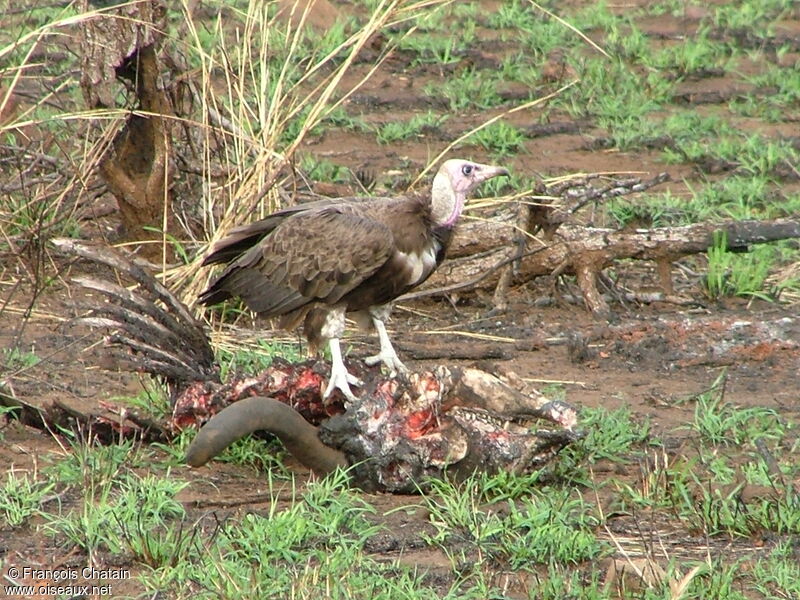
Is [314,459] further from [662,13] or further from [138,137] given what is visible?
[662,13]

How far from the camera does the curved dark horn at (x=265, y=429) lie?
4.41m

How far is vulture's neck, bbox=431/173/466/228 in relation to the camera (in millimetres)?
5469

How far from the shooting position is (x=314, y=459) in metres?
4.56

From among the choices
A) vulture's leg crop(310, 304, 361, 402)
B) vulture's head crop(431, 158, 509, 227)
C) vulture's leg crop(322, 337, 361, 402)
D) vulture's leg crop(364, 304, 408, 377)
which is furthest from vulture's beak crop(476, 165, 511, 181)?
vulture's leg crop(322, 337, 361, 402)

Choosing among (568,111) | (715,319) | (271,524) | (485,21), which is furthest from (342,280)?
(485,21)

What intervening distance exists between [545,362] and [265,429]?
6.27 feet

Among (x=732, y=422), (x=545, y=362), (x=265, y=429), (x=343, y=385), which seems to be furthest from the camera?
(x=545, y=362)

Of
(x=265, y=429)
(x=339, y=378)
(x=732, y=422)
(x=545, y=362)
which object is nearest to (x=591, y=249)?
(x=545, y=362)

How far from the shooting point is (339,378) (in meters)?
5.03

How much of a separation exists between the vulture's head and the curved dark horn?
4.00 feet

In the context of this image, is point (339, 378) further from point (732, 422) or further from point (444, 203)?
point (732, 422)

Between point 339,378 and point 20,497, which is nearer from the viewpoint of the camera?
point 20,497

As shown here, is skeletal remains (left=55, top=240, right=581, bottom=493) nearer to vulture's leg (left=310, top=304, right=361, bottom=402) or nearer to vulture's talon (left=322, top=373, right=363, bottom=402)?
vulture's talon (left=322, top=373, right=363, bottom=402)

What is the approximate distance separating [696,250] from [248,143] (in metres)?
2.15
